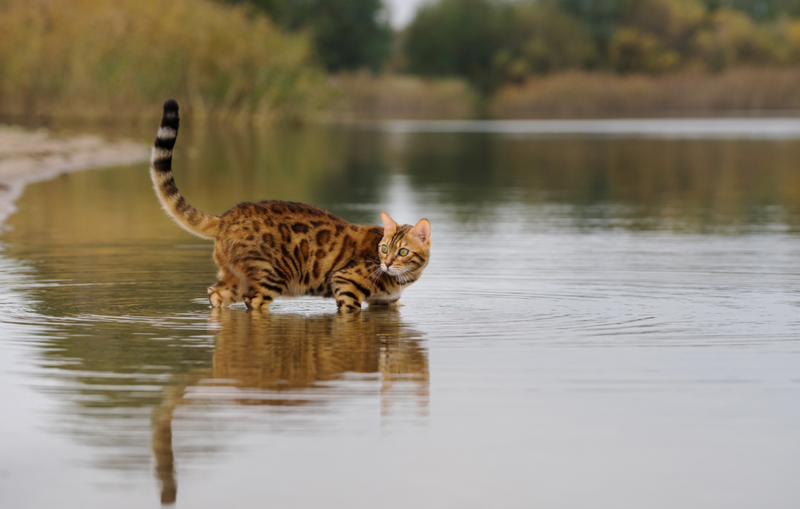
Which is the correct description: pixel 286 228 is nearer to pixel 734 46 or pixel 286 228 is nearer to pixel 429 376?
pixel 429 376

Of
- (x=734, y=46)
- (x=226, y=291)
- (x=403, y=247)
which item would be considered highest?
(x=734, y=46)

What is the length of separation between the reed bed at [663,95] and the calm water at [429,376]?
1719 inches

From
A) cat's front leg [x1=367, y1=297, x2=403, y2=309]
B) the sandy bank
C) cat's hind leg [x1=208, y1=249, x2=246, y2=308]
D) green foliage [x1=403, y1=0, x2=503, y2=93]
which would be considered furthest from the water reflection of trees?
green foliage [x1=403, y1=0, x2=503, y2=93]

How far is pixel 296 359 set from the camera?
5262 millimetres

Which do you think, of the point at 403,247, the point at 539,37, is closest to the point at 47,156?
the point at 403,247

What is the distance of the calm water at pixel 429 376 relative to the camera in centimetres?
355

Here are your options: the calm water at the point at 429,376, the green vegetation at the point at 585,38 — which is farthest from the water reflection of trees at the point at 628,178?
the green vegetation at the point at 585,38

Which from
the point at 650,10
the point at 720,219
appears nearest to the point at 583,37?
the point at 650,10

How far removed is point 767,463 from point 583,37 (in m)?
74.3

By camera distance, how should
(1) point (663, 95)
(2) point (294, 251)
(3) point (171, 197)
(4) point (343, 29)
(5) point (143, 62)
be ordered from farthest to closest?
(4) point (343, 29)
(1) point (663, 95)
(5) point (143, 62)
(3) point (171, 197)
(2) point (294, 251)

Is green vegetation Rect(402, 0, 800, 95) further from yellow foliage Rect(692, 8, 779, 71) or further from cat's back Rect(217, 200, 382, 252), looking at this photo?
cat's back Rect(217, 200, 382, 252)

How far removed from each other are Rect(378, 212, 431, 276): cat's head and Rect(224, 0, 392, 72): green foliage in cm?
6324

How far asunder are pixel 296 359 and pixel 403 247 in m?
1.39

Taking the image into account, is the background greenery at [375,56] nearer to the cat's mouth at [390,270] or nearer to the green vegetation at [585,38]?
the green vegetation at [585,38]
